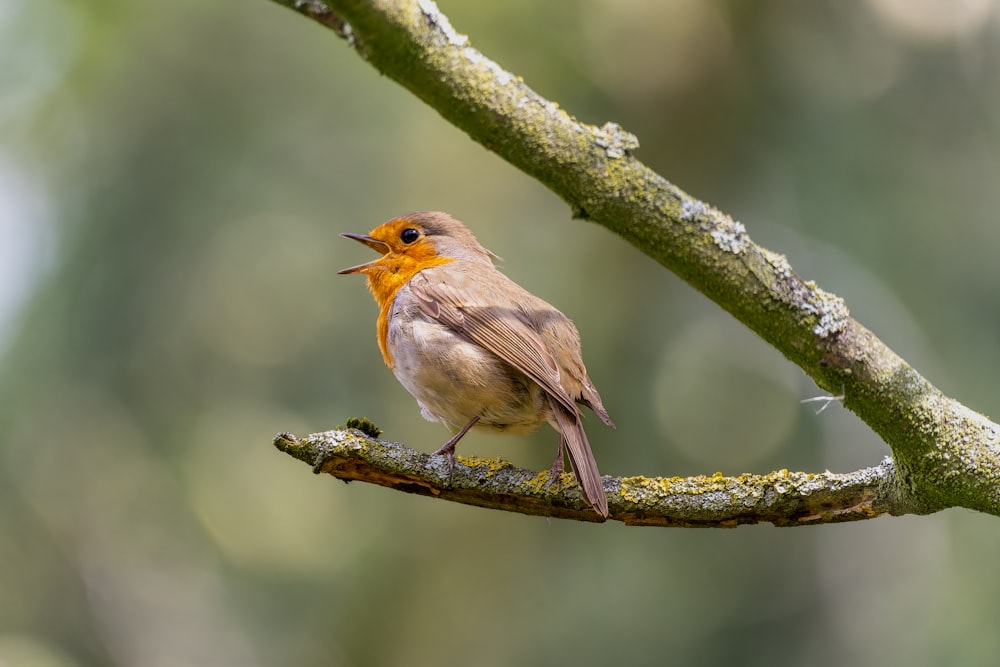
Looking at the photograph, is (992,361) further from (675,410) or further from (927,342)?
(675,410)

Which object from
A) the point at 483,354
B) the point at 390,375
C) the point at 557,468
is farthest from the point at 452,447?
the point at 390,375

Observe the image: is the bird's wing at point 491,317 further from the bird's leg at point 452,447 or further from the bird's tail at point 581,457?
the bird's leg at point 452,447

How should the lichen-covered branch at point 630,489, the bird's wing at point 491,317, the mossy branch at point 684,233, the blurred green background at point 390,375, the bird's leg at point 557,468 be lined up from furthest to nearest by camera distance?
1. the blurred green background at point 390,375
2. the bird's wing at point 491,317
3. the bird's leg at point 557,468
4. the lichen-covered branch at point 630,489
5. the mossy branch at point 684,233

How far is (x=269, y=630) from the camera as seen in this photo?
7.74 meters

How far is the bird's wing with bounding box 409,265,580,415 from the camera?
3.74 meters

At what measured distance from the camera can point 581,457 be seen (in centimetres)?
323

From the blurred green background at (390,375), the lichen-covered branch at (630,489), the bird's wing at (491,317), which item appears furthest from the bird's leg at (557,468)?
the blurred green background at (390,375)

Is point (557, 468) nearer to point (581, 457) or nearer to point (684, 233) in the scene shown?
point (581, 457)

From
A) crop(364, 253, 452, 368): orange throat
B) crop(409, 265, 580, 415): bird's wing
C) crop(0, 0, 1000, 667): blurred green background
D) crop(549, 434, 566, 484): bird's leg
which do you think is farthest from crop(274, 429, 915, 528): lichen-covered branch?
crop(0, 0, 1000, 667): blurred green background

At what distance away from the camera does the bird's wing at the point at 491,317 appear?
374cm

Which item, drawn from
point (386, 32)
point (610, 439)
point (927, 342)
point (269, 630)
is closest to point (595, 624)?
point (610, 439)

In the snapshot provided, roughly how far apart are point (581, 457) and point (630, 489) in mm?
195

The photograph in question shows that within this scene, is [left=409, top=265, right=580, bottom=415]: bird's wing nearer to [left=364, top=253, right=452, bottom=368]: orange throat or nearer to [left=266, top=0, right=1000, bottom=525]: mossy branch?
[left=364, top=253, right=452, bottom=368]: orange throat

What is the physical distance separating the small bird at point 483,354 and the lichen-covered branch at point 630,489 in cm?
21
